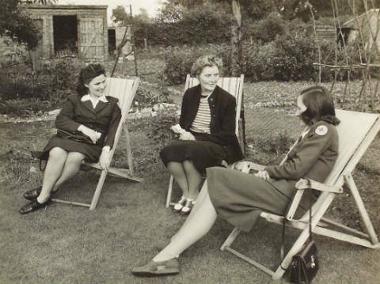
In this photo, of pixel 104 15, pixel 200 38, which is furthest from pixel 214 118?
pixel 200 38

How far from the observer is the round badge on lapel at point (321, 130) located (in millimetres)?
3469

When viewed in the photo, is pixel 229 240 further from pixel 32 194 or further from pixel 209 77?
pixel 32 194

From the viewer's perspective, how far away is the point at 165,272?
3393 mm

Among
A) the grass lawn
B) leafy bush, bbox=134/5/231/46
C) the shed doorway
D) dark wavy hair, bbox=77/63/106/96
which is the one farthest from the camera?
leafy bush, bbox=134/5/231/46

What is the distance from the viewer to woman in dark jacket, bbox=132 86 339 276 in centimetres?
347

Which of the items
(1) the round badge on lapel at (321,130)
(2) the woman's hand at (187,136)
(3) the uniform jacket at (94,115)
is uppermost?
(1) the round badge on lapel at (321,130)

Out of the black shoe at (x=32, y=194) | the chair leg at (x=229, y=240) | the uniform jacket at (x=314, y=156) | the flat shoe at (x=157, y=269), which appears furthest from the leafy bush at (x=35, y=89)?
the uniform jacket at (x=314, y=156)

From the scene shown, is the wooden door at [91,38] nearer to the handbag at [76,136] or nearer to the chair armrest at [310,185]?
the handbag at [76,136]

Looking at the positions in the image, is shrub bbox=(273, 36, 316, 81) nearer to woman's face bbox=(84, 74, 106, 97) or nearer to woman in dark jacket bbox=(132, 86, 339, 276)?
woman's face bbox=(84, 74, 106, 97)

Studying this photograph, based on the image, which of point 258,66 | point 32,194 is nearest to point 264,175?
point 32,194

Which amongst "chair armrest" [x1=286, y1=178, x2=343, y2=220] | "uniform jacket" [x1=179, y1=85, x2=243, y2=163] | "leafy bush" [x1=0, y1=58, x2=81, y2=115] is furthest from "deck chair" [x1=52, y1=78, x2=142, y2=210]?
"leafy bush" [x1=0, y1=58, x2=81, y2=115]

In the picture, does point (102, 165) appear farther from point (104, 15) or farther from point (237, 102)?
point (104, 15)

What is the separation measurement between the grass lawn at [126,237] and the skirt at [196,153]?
53 centimetres

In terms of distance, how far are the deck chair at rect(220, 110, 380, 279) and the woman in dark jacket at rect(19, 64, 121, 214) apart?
5.53 feet
